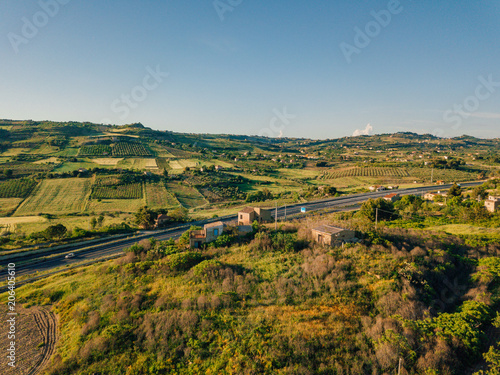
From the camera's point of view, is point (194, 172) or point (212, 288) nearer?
point (212, 288)

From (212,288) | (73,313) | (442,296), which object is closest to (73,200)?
(73,313)

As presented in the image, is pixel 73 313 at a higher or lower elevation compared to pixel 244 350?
lower

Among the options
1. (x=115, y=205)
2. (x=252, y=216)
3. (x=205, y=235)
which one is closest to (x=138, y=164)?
(x=115, y=205)

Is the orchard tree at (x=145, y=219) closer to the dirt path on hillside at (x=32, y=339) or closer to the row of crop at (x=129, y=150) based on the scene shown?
the dirt path on hillside at (x=32, y=339)

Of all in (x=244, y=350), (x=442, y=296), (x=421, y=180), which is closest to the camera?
(x=244, y=350)

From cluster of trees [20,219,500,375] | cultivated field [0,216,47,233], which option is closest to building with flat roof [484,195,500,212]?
cluster of trees [20,219,500,375]

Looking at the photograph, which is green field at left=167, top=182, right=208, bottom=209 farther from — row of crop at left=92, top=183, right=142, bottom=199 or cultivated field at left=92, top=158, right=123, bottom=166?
cultivated field at left=92, top=158, right=123, bottom=166

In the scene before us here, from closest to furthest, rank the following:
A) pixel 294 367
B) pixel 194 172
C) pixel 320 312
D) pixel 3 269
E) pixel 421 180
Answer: pixel 294 367, pixel 320 312, pixel 3 269, pixel 421 180, pixel 194 172

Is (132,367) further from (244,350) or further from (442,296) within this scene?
(442,296)
